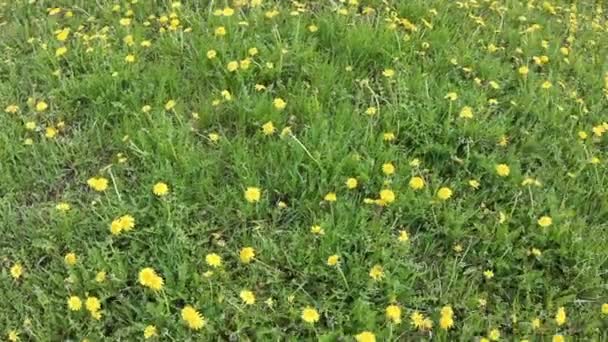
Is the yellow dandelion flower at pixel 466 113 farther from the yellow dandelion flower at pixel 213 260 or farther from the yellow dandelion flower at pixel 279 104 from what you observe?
the yellow dandelion flower at pixel 213 260

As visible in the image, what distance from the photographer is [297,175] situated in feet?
10.8

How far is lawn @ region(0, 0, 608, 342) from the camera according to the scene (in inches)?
113

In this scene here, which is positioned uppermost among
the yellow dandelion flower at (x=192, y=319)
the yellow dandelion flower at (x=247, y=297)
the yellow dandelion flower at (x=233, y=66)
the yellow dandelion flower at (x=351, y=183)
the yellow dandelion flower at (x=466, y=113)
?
the yellow dandelion flower at (x=233, y=66)

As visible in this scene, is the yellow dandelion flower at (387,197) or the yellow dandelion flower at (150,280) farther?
the yellow dandelion flower at (387,197)

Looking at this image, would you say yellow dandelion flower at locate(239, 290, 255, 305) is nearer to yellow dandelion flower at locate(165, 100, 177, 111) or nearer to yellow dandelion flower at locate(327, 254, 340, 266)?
yellow dandelion flower at locate(327, 254, 340, 266)

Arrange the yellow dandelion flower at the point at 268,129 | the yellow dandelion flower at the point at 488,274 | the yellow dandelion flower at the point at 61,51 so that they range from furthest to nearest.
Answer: the yellow dandelion flower at the point at 61,51
the yellow dandelion flower at the point at 268,129
the yellow dandelion flower at the point at 488,274

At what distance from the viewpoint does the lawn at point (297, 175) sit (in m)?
2.88

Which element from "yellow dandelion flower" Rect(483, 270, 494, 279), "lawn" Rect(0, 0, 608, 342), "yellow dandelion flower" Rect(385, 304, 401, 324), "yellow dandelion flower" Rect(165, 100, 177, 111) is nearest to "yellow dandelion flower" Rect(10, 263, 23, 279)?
"lawn" Rect(0, 0, 608, 342)

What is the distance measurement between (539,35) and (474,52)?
0.54 metres

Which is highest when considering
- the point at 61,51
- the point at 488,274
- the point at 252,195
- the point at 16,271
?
the point at 61,51

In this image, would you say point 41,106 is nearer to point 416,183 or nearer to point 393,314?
point 416,183

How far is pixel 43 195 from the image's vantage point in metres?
3.34

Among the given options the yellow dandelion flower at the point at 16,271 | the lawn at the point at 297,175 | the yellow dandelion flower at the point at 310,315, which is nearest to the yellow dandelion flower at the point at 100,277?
the lawn at the point at 297,175

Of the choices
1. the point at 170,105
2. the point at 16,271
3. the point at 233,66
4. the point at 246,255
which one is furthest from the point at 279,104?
the point at 16,271
